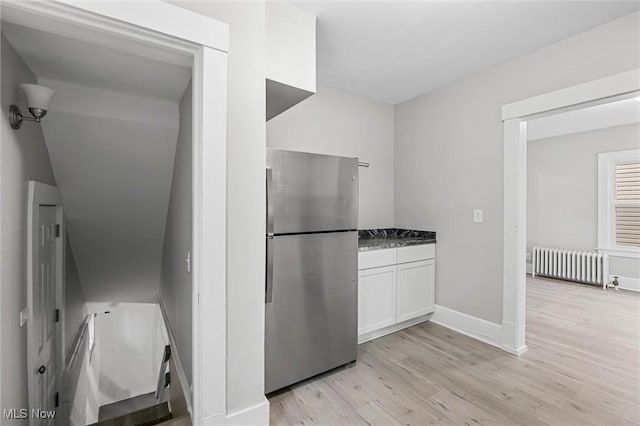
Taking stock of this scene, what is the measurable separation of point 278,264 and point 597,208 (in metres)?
5.83

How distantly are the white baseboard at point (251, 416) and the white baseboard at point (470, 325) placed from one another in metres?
2.23

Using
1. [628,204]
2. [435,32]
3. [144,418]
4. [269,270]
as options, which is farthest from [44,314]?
[628,204]

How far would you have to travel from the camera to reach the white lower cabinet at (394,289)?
2.83 metres

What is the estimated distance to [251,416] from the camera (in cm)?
171

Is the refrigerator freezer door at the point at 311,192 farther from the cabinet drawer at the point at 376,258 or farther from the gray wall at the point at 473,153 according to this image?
the gray wall at the point at 473,153

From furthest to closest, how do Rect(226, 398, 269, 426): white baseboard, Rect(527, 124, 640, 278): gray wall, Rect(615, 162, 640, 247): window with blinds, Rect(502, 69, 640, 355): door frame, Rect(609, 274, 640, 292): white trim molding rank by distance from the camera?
Rect(527, 124, 640, 278): gray wall
Rect(615, 162, 640, 247): window with blinds
Rect(609, 274, 640, 292): white trim molding
Rect(502, 69, 640, 355): door frame
Rect(226, 398, 269, 426): white baseboard

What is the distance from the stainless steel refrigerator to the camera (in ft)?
6.87

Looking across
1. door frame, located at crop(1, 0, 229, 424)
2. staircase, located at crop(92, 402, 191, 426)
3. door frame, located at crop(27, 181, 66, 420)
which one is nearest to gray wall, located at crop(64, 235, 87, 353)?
door frame, located at crop(27, 181, 66, 420)

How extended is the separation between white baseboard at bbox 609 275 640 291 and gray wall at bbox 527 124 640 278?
0.23ft

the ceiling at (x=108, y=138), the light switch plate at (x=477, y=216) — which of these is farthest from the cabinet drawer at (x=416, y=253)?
the ceiling at (x=108, y=138)

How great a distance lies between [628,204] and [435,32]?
4.97 m

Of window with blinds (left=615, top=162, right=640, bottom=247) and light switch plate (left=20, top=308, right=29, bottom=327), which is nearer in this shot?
light switch plate (left=20, top=308, right=29, bottom=327)

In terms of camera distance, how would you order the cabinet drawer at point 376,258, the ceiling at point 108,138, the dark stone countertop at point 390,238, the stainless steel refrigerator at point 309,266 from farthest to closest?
the dark stone countertop at point 390,238 → the cabinet drawer at point 376,258 → the stainless steel refrigerator at point 309,266 → the ceiling at point 108,138

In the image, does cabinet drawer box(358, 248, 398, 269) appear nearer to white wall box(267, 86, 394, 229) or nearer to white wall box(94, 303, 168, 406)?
white wall box(267, 86, 394, 229)
